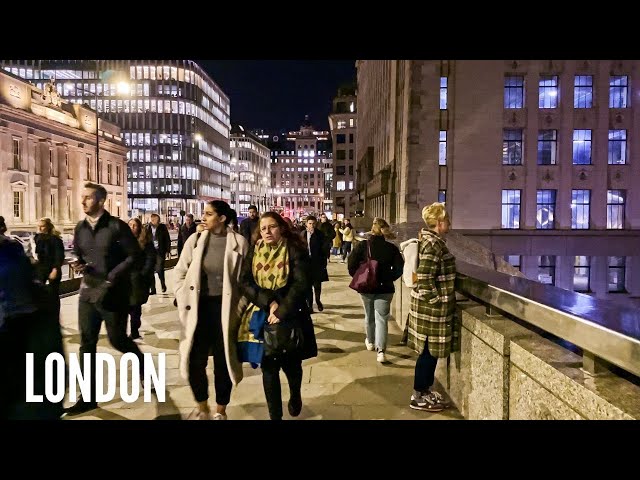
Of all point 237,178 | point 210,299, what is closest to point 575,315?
point 210,299

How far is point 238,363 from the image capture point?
16.1 ft

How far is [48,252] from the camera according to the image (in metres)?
8.65

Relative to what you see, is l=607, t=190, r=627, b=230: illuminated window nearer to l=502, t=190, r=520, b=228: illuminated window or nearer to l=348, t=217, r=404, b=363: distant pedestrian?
l=502, t=190, r=520, b=228: illuminated window

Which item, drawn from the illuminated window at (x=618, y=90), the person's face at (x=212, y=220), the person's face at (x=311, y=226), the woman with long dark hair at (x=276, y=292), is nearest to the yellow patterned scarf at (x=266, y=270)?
the woman with long dark hair at (x=276, y=292)

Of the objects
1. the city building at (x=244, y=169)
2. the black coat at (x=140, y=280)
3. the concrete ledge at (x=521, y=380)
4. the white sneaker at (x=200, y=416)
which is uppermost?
the city building at (x=244, y=169)

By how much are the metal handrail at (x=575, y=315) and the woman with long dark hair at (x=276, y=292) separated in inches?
66.0

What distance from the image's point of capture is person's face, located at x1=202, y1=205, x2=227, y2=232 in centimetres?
481

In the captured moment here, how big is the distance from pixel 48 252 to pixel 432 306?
6.49 meters

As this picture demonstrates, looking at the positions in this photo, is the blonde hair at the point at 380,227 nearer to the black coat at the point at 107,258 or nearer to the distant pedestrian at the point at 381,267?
the distant pedestrian at the point at 381,267

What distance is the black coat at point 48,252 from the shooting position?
862 centimetres

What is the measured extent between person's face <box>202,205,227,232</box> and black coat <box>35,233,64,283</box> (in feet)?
16.0

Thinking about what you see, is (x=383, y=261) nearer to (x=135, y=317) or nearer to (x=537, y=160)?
(x=135, y=317)

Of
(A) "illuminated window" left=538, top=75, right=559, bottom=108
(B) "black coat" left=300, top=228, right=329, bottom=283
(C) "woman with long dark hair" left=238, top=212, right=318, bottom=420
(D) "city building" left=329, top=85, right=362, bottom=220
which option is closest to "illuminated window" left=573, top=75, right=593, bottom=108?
(A) "illuminated window" left=538, top=75, right=559, bottom=108
